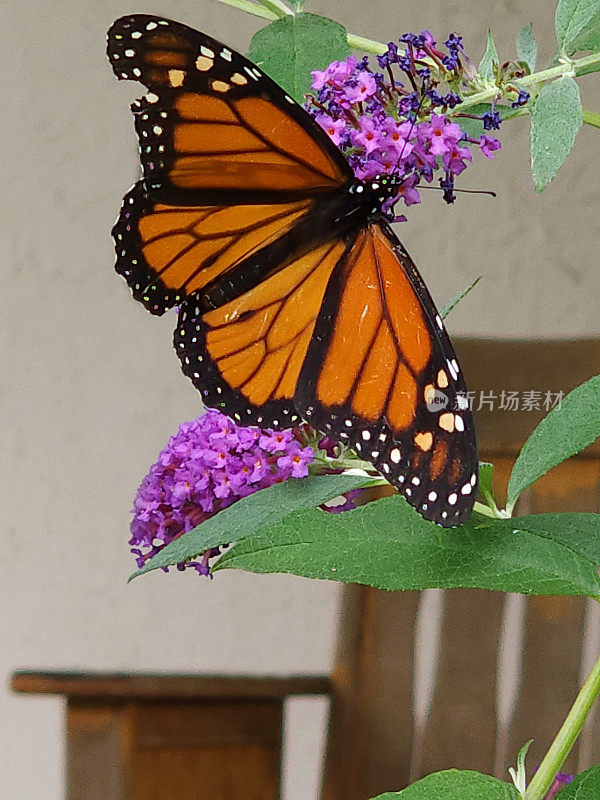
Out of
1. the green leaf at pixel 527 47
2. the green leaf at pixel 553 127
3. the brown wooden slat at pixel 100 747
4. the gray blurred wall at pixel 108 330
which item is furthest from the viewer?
the gray blurred wall at pixel 108 330

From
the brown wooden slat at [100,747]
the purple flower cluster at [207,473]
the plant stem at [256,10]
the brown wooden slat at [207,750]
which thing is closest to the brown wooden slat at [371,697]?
the brown wooden slat at [207,750]

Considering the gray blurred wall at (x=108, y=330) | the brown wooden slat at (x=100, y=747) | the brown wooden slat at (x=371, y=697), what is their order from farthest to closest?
1. the gray blurred wall at (x=108, y=330)
2. the brown wooden slat at (x=371, y=697)
3. the brown wooden slat at (x=100, y=747)

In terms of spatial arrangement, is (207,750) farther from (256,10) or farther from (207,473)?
(256,10)

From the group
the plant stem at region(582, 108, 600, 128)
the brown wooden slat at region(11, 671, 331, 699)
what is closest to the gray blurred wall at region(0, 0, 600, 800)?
the brown wooden slat at region(11, 671, 331, 699)

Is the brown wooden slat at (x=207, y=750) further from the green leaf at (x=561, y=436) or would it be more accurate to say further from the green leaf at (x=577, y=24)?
the green leaf at (x=577, y=24)

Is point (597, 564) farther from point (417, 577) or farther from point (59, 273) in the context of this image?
point (59, 273)

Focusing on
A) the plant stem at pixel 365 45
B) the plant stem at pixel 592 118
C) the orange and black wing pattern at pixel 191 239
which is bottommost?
the orange and black wing pattern at pixel 191 239
